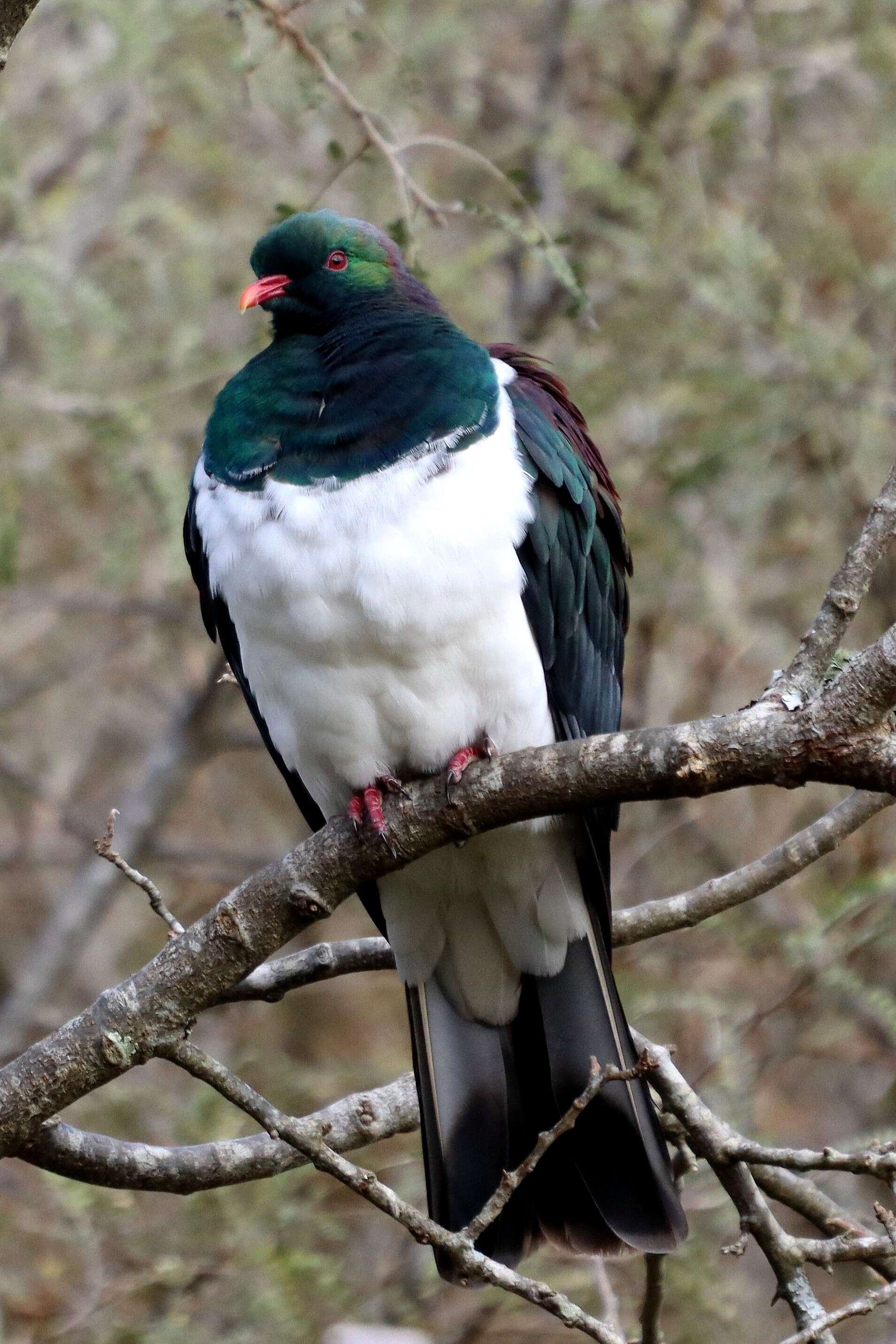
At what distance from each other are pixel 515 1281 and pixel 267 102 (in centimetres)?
449

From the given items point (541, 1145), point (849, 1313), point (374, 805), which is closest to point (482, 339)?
point (374, 805)

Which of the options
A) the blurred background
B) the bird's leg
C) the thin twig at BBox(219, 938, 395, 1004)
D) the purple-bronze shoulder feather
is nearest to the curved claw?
the bird's leg

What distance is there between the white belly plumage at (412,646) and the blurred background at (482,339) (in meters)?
1.13

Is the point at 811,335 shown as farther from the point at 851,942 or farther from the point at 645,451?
the point at 851,942

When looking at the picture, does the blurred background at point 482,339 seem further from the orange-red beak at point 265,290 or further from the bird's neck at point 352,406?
the bird's neck at point 352,406

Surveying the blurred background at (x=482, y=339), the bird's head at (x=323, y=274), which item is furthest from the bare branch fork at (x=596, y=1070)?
the blurred background at (x=482, y=339)

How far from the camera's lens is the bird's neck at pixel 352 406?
2.99 m

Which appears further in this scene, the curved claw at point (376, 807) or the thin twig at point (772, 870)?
the thin twig at point (772, 870)

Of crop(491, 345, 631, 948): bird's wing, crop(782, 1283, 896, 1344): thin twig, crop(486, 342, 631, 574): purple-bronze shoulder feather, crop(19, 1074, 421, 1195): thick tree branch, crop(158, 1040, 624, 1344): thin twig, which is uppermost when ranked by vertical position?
crop(486, 342, 631, 574): purple-bronze shoulder feather

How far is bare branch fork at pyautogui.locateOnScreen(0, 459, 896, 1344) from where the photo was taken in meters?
2.08

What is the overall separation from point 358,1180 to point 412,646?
3.29 ft

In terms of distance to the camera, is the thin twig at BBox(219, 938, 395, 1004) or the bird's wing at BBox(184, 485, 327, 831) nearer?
the thin twig at BBox(219, 938, 395, 1004)

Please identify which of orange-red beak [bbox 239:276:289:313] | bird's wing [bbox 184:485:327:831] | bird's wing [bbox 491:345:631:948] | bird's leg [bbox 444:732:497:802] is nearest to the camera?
bird's leg [bbox 444:732:497:802]

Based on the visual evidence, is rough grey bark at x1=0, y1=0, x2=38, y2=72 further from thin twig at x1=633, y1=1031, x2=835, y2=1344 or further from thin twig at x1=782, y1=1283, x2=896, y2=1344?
thin twig at x1=782, y1=1283, x2=896, y2=1344
